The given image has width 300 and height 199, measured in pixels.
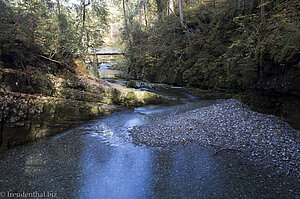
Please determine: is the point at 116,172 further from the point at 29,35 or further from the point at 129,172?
the point at 29,35

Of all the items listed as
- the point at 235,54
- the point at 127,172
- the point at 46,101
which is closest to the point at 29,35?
the point at 46,101

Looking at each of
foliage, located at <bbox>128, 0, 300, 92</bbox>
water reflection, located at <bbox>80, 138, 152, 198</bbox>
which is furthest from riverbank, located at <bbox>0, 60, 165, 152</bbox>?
foliage, located at <bbox>128, 0, 300, 92</bbox>

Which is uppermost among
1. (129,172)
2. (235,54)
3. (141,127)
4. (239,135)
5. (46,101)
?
(235,54)

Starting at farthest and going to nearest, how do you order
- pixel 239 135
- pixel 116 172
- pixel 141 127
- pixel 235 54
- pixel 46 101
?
pixel 235 54
pixel 141 127
pixel 46 101
pixel 239 135
pixel 116 172

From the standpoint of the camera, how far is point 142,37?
21.3m

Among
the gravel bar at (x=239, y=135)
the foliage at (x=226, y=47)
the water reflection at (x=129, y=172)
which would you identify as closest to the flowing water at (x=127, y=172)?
the water reflection at (x=129, y=172)

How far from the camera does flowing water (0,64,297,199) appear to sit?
353 cm

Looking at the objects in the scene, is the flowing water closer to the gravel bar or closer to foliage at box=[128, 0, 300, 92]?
the gravel bar

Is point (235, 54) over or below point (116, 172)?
over

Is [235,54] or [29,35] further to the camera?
[235,54]

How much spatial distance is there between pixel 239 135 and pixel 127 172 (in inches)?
153

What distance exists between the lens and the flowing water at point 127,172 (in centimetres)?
353

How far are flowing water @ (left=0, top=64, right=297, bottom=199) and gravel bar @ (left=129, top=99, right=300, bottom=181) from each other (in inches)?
14.3

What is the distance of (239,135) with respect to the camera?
5.34 meters
